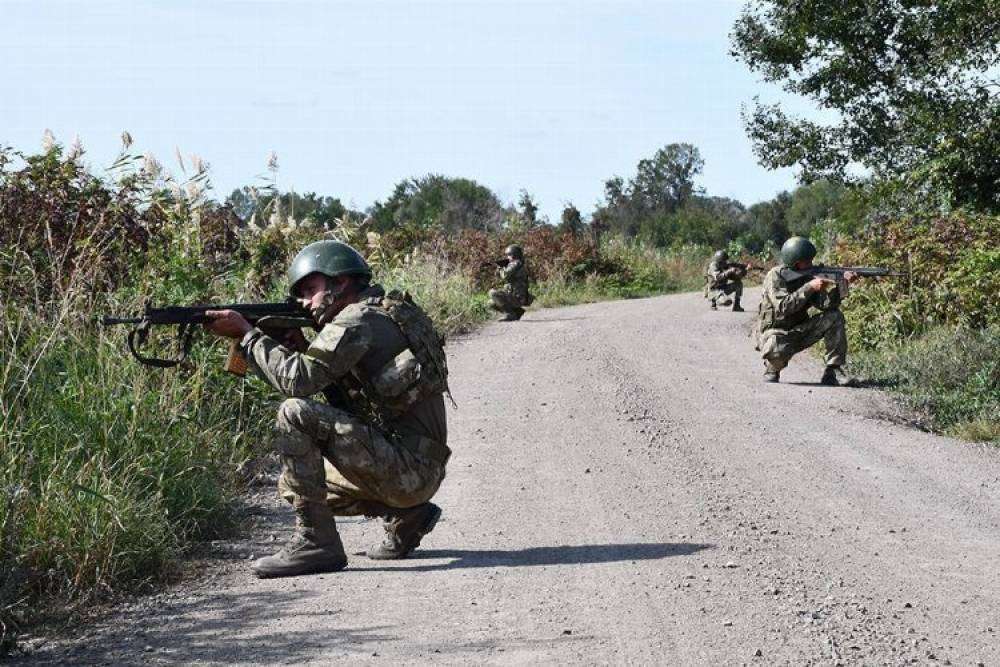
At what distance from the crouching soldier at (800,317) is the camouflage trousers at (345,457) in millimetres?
8280

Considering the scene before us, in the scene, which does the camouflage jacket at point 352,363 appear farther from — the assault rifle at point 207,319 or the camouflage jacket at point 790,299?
the camouflage jacket at point 790,299

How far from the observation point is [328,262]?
6.64m

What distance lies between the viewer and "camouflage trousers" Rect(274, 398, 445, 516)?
6.50 m

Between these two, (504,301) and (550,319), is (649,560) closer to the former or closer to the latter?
(504,301)

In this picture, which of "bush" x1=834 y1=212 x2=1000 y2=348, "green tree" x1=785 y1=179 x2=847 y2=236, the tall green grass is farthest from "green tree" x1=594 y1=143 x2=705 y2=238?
"bush" x1=834 y1=212 x2=1000 y2=348

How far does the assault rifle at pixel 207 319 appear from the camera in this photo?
259 inches

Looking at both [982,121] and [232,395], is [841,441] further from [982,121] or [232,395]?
[982,121]

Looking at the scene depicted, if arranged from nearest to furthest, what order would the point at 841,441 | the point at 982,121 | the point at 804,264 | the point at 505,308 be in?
the point at 841,441 < the point at 804,264 < the point at 982,121 < the point at 505,308

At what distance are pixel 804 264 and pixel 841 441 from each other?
4.24 m

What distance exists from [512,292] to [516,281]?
194mm

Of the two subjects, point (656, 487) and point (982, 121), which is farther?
point (982, 121)

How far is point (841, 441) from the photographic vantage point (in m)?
10.7

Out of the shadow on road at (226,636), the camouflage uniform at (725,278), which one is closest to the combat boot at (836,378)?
the shadow on road at (226,636)

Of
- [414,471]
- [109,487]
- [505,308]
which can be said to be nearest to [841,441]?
[414,471]
